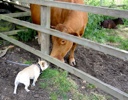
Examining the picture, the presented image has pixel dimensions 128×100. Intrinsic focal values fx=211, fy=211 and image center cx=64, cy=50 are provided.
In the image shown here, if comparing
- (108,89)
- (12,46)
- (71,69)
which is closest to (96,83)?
(108,89)

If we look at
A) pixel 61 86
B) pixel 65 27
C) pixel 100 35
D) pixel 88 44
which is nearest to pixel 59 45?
pixel 65 27

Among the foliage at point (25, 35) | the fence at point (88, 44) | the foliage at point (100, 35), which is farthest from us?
the foliage at point (100, 35)

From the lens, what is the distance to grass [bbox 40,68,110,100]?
10.8 feet

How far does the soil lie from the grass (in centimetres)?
10

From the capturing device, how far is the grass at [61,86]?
330cm

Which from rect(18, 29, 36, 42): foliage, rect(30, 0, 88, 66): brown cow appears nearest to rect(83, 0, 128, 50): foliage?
rect(18, 29, 36, 42): foliage

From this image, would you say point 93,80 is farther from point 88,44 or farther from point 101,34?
point 101,34

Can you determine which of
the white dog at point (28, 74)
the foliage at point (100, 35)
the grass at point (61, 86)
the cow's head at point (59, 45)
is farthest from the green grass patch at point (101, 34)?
the white dog at point (28, 74)

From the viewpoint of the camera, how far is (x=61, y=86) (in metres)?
3.52

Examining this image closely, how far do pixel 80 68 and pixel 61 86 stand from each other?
917mm

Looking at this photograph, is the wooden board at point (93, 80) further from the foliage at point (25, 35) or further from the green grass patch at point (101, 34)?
the green grass patch at point (101, 34)

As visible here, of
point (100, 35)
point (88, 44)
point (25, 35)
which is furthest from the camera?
point (100, 35)

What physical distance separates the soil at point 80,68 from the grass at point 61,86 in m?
0.10

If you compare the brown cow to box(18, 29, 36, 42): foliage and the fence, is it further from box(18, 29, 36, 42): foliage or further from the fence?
box(18, 29, 36, 42): foliage
